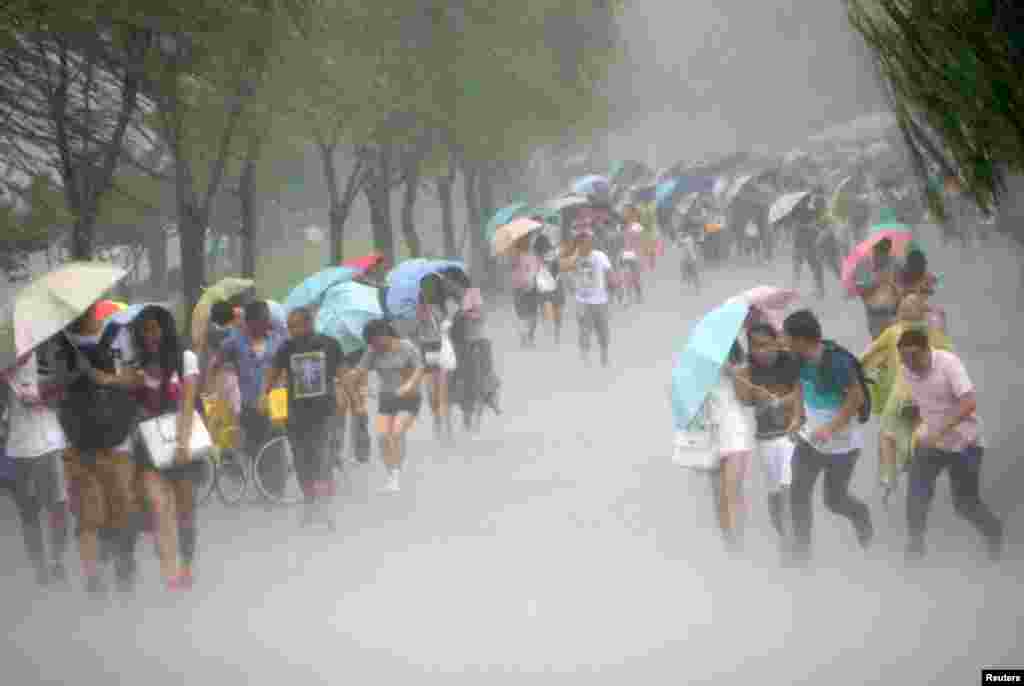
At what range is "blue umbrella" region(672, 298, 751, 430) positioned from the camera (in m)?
9.29

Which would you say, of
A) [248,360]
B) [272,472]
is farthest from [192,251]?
[248,360]

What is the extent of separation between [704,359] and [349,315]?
4.97m

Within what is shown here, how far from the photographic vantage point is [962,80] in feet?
21.7

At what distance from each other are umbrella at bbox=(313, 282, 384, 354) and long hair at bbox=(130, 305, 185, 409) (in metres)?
4.30

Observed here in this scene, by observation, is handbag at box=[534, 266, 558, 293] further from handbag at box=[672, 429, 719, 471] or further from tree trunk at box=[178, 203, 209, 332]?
handbag at box=[672, 429, 719, 471]

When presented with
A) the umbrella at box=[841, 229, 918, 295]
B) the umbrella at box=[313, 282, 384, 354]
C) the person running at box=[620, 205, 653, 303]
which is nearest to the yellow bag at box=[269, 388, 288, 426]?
the umbrella at box=[313, 282, 384, 354]

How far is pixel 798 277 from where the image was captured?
1070 inches

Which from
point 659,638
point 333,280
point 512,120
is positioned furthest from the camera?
point 512,120

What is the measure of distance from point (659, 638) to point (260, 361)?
489 centimetres

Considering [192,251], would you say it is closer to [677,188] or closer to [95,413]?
[95,413]

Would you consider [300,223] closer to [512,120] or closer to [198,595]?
[512,120]

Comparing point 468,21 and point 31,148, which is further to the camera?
point 468,21

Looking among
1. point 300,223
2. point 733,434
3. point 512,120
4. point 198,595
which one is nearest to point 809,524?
point 733,434

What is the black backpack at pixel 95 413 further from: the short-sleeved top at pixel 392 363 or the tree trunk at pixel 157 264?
the tree trunk at pixel 157 264
